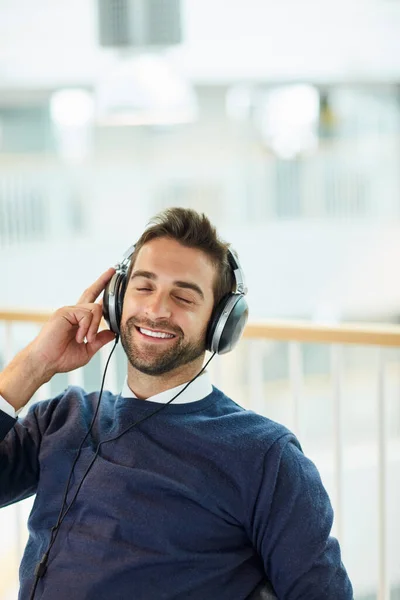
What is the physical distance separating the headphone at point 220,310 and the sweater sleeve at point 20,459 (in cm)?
25

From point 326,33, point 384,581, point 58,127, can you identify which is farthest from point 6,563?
point 58,127

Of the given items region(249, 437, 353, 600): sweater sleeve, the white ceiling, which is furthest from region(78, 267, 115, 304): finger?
the white ceiling

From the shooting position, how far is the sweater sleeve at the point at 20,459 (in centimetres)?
162

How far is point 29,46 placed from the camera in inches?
284

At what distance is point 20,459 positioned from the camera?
1.63 metres

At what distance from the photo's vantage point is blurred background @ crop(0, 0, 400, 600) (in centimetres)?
752

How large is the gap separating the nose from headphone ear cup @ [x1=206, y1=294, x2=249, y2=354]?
87mm

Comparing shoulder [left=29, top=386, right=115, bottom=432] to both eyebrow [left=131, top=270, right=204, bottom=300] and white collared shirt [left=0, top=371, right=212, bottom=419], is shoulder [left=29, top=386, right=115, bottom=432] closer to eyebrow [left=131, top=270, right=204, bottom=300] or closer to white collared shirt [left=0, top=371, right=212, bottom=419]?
white collared shirt [left=0, top=371, right=212, bottom=419]

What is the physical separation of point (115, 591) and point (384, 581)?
2.89 feet

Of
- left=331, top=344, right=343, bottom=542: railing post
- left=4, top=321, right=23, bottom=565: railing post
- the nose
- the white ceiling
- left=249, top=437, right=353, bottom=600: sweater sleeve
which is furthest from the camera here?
the white ceiling

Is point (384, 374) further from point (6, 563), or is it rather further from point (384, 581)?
point (6, 563)

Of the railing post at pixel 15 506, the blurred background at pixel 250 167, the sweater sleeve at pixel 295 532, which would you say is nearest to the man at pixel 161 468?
the sweater sleeve at pixel 295 532

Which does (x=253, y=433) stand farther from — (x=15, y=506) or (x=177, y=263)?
(x=15, y=506)

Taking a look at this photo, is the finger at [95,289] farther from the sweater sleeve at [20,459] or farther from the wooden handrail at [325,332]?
the wooden handrail at [325,332]
